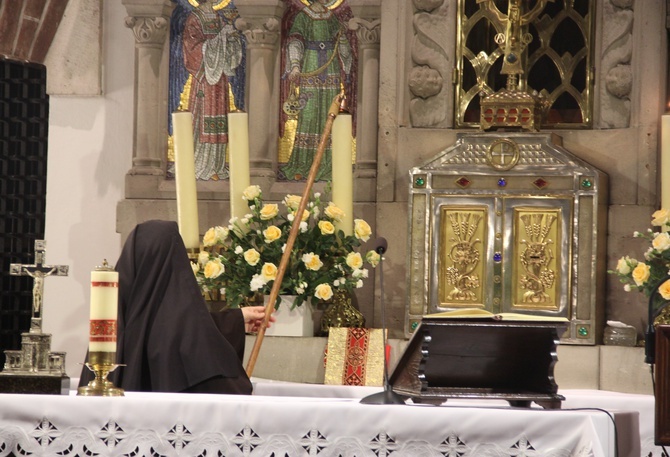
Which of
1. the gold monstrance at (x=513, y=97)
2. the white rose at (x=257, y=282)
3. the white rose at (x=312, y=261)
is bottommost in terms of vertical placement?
the white rose at (x=257, y=282)

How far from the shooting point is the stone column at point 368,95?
24.4ft

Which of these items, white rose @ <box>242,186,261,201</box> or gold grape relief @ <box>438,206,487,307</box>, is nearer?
white rose @ <box>242,186,261,201</box>

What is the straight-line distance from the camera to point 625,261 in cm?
604

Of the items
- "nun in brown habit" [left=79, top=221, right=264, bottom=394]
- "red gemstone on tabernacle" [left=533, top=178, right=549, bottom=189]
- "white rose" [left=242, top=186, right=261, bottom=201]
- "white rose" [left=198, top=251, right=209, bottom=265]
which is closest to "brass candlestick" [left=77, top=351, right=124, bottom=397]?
"nun in brown habit" [left=79, top=221, right=264, bottom=394]

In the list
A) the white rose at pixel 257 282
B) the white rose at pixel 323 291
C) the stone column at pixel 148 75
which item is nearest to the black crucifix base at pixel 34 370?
the white rose at pixel 257 282

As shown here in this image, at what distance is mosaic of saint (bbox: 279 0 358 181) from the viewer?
301 inches

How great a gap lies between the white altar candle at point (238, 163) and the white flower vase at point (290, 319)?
554 mm

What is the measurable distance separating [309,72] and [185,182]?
1.43m

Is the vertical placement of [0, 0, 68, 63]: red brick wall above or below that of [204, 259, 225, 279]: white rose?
above

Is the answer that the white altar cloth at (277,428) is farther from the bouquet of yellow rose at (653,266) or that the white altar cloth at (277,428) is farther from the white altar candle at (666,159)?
the white altar candle at (666,159)

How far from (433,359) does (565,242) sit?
295cm

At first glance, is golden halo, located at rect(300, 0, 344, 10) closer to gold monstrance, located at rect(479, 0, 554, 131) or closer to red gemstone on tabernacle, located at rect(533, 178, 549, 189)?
gold monstrance, located at rect(479, 0, 554, 131)

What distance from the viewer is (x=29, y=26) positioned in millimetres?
7770

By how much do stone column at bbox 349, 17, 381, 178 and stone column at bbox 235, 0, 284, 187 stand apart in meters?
0.50
